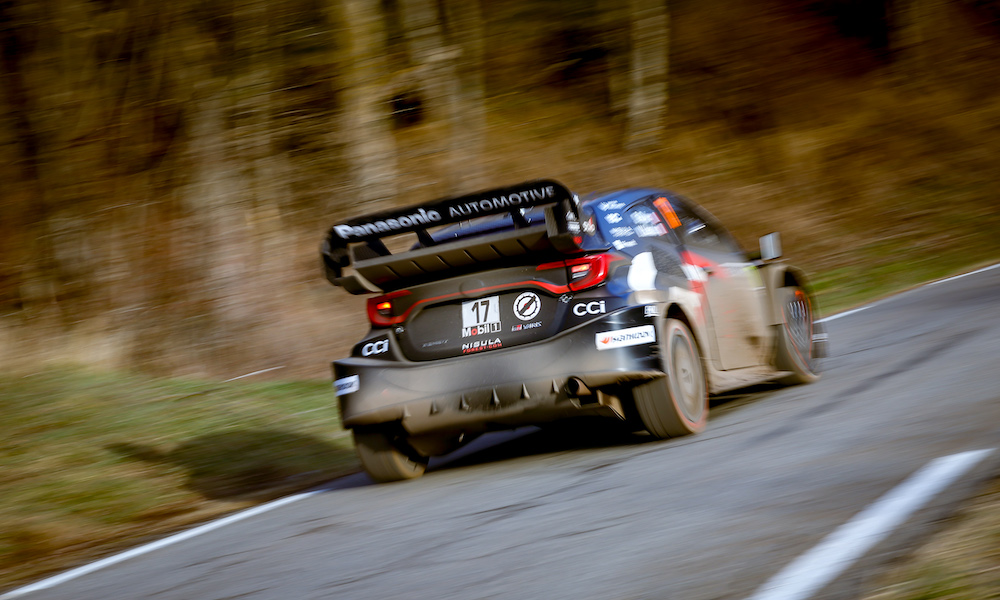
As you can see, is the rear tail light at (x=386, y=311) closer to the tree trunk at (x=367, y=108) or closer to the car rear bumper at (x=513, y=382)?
the car rear bumper at (x=513, y=382)

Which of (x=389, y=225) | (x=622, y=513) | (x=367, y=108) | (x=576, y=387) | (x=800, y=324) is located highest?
(x=367, y=108)

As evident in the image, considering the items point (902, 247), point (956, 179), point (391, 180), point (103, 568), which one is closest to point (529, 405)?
point (103, 568)

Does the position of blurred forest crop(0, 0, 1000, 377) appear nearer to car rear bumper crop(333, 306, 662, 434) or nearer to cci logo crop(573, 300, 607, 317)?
car rear bumper crop(333, 306, 662, 434)

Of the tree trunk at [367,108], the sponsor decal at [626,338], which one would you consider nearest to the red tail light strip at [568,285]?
the sponsor decal at [626,338]

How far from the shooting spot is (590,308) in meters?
6.30

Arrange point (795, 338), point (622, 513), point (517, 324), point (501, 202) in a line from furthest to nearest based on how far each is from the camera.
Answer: point (795, 338)
point (517, 324)
point (501, 202)
point (622, 513)

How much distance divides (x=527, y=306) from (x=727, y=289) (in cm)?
170

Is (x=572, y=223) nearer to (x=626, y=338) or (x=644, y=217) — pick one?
(x=626, y=338)

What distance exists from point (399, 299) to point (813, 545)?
334 centimetres

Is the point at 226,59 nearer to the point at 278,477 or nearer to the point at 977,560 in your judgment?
the point at 278,477

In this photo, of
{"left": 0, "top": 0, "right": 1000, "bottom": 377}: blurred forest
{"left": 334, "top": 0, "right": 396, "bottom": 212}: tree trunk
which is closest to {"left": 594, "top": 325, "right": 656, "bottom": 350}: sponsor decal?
{"left": 0, "top": 0, "right": 1000, "bottom": 377}: blurred forest

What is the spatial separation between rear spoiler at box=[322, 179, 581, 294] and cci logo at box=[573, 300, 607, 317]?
1.04ft

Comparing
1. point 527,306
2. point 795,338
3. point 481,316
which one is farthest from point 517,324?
point 795,338

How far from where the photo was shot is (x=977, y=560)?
345cm
